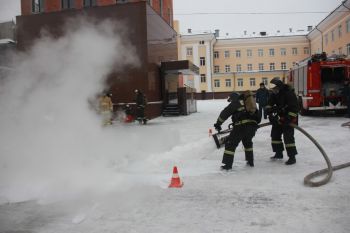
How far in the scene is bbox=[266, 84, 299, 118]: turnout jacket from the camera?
7867mm

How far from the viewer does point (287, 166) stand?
7875mm

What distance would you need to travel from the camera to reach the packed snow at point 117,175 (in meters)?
4.80

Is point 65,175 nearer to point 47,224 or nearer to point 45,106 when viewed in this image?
point 47,224

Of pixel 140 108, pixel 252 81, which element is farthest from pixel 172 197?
pixel 252 81

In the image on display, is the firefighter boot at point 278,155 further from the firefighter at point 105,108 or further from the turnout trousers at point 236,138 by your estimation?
the firefighter at point 105,108

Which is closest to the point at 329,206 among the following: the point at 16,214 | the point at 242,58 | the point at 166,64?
the point at 16,214

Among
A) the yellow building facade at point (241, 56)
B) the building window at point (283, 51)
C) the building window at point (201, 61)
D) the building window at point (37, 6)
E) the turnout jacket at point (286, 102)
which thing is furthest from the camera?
the building window at point (283, 51)

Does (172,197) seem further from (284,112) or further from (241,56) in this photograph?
(241,56)

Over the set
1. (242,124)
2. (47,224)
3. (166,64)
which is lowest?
(47,224)

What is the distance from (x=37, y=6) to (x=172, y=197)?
81.5ft

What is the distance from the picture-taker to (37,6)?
26.9 m

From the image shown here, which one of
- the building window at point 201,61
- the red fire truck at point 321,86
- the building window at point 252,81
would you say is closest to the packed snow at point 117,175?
the red fire truck at point 321,86

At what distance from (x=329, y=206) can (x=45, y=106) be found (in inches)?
329

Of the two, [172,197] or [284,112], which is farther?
[284,112]
